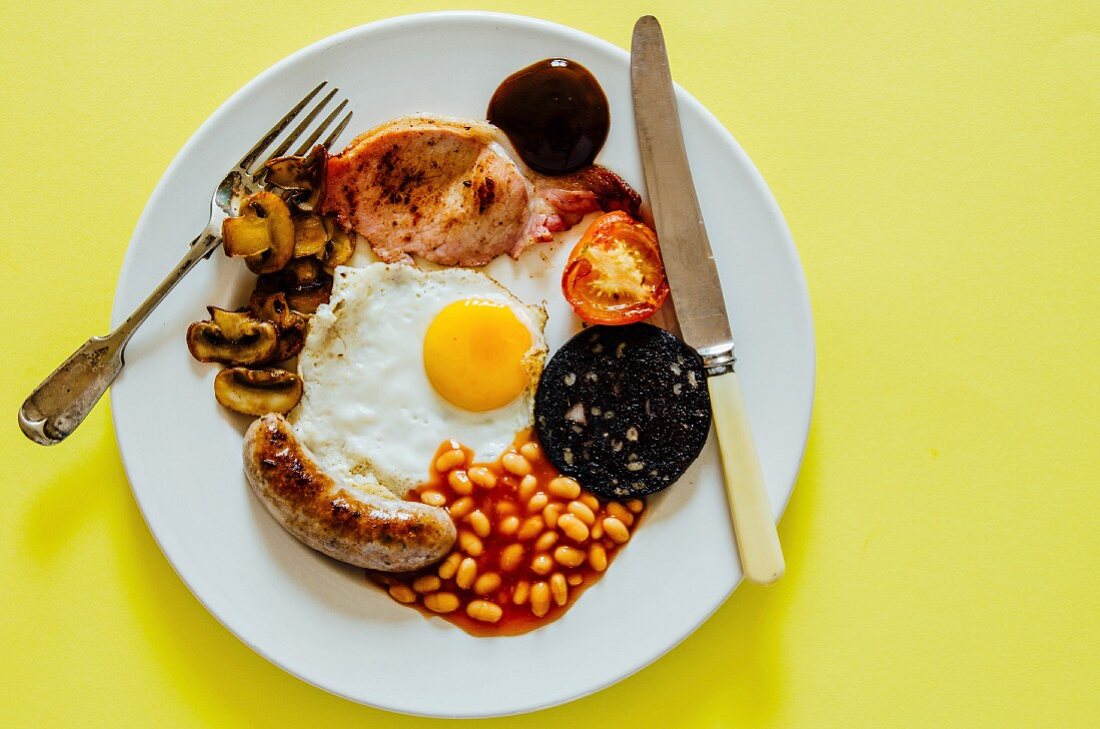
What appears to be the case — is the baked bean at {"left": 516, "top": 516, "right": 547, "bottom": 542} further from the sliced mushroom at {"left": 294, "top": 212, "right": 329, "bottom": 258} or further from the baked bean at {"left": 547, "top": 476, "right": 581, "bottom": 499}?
the sliced mushroom at {"left": 294, "top": 212, "right": 329, "bottom": 258}

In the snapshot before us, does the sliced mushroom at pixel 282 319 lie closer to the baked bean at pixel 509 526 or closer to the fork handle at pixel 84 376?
the fork handle at pixel 84 376

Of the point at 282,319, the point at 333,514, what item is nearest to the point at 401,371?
the point at 282,319

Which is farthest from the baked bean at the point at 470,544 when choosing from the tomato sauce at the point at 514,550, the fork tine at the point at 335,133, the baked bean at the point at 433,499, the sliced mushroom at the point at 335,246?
the fork tine at the point at 335,133

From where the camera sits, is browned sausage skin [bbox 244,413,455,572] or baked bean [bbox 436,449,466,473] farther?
baked bean [bbox 436,449,466,473]

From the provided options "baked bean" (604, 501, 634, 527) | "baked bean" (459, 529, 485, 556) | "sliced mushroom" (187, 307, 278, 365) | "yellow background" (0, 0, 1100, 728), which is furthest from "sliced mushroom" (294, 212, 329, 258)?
"baked bean" (604, 501, 634, 527)

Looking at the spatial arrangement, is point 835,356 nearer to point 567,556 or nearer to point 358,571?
point 567,556

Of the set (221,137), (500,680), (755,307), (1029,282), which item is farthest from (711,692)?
(221,137)
